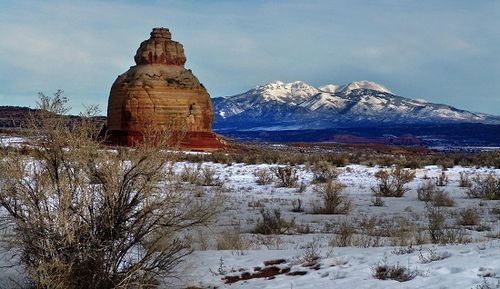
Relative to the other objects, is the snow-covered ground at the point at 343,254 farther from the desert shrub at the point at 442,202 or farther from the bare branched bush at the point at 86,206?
the desert shrub at the point at 442,202

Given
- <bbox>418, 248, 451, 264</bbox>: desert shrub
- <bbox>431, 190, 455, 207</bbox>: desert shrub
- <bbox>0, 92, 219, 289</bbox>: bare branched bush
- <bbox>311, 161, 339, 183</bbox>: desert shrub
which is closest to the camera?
<bbox>0, 92, 219, 289</bbox>: bare branched bush

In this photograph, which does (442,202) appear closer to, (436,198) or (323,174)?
(436,198)

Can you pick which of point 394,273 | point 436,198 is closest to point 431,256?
point 394,273

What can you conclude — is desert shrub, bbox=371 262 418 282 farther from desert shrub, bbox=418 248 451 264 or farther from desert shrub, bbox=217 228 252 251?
desert shrub, bbox=217 228 252 251

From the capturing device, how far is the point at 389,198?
13.6 m

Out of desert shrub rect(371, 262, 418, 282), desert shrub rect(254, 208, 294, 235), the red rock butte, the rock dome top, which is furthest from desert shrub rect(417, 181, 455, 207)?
the rock dome top

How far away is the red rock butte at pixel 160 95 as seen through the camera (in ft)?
123

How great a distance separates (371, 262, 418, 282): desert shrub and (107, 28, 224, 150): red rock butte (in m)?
31.3

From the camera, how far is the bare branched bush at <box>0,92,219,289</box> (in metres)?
4.97

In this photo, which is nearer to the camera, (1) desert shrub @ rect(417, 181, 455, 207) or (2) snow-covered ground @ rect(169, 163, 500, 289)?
(2) snow-covered ground @ rect(169, 163, 500, 289)

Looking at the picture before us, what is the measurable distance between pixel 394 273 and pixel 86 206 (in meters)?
3.05

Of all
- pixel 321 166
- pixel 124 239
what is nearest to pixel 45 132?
pixel 124 239

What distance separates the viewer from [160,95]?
124 feet

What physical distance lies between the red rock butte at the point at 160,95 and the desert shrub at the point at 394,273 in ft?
103
